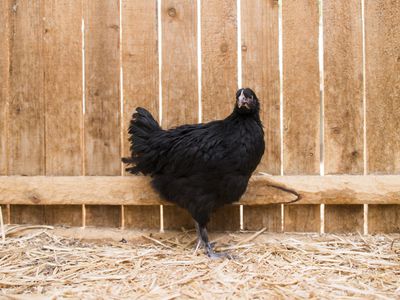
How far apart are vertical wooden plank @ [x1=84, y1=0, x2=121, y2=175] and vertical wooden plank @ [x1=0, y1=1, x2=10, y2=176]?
1.99 feet

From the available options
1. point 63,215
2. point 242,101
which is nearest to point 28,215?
point 63,215

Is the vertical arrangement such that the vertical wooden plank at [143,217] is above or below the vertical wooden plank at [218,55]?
below

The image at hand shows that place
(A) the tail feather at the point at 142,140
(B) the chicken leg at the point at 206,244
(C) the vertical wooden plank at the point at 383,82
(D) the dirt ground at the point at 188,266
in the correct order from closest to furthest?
(D) the dirt ground at the point at 188,266 → (B) the chicken leg at the point at 206,244 → (A) the tail feather at the point at 142,140 → (C) the vertical wooden plank at the point at 383,82

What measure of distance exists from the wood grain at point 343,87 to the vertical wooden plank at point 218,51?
0.67 meters

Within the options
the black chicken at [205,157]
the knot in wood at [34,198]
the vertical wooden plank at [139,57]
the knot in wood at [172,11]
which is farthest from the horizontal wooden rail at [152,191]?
the knot in wood at [172,11]

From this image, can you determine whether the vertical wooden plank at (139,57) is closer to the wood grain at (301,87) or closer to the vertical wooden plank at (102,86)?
the vertical wooden plank at (102,86)

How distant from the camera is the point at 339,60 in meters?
2.71

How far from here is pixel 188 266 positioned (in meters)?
2.27

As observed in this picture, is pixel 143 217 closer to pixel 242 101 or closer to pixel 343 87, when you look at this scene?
pixel 242 101

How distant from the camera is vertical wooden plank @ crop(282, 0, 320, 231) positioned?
2707mm

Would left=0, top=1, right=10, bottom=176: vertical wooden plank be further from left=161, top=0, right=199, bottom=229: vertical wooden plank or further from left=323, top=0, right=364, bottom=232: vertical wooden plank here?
left=323, top=0, right=364, bottom=232: vertical wooden plank

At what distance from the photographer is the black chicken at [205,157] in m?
2.34

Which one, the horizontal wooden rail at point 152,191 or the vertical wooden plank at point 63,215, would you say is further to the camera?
the vertical wooden plank at point 63,215

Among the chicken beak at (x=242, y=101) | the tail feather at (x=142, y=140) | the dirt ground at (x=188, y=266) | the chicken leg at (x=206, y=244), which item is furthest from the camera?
the tail feather at (x=142, y=140)
